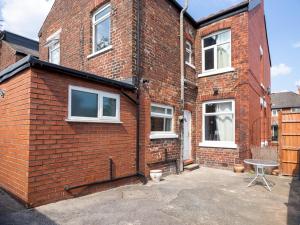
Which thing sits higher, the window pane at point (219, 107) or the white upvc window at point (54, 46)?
the white upvc window at point (54, 46)

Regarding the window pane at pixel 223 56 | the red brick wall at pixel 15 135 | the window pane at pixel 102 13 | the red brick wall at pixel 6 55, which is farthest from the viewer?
the red brick wall at pixel 6 55

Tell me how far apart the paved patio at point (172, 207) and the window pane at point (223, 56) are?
566cm

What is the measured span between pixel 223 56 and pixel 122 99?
242 inches

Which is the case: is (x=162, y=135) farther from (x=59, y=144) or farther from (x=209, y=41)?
(x=209, y=41)

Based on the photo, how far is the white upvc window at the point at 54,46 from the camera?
11.0 m

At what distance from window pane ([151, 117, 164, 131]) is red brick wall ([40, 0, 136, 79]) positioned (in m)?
1.83

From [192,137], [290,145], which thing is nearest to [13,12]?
[192,137]

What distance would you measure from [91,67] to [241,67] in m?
6.33

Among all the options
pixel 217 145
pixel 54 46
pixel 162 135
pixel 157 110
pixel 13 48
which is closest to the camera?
pixel 162 135

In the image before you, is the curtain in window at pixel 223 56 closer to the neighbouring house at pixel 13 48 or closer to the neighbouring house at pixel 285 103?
the neighbouring house at pixel 13 48

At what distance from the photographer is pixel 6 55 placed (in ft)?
46.4

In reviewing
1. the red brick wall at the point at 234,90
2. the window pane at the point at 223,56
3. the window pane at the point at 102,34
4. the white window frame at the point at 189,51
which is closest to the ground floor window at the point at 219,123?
the red brick wall at the point at 234,90

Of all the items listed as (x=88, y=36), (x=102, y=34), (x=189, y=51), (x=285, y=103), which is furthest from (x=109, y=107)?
(x=285, y=103)

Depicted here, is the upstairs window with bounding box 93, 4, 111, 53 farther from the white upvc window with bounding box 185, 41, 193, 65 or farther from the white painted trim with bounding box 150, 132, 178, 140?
the white upvc window with bounding box 185, 41, 193, 65
